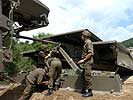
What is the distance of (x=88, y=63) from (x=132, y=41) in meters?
8.23

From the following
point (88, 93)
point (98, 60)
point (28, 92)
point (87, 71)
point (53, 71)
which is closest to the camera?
point (88, 93)

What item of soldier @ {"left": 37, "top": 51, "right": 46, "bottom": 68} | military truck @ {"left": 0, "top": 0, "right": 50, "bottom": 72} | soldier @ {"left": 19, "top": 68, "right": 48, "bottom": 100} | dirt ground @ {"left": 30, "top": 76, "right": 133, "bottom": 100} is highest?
military truck @ {"left": 0, "top": 0, "right": 50, "bottom": 72}

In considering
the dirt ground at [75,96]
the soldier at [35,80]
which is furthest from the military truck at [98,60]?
the soldier at [35,80]

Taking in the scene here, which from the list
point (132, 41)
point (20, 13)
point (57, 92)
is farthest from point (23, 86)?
point (132, 41)

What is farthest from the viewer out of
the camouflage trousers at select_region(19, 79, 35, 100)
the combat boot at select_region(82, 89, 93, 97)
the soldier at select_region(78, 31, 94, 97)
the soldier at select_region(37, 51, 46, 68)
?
the soldier at select_region(37, 51, 46, 68)

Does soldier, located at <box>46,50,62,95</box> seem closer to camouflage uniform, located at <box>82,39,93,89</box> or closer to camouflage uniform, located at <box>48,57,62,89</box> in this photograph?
camouflage uniform, located at <box>48,57,62,89</box>

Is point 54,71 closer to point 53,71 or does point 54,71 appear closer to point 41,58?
point 53,71

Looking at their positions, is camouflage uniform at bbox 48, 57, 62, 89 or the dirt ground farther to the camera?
camouflage uniform at bbox 48, 57, 62, 89

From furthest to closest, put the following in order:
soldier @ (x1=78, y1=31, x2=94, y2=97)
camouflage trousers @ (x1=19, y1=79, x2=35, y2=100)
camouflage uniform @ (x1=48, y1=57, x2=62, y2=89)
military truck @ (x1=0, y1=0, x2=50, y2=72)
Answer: camouflage uniform @ (x1=48, y1=57, x2=62, y2=89) < camouflage trousers @ (x1=19, y1=79, x2=35, y2=100) < soldier @ (x1=78, y1=31, x2=94, y2=97) < military truck @ (x1=0, y1=0, x2=50, y2=72)

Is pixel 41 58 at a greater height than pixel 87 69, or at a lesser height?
greater

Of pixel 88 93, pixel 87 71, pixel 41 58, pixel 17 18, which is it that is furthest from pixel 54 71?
pixel 17 18

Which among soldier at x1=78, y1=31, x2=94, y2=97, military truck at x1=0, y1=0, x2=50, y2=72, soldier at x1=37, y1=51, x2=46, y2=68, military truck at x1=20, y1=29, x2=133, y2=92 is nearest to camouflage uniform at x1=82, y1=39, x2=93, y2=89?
soldier at x1=78, y1=31, x2=94, y2=97

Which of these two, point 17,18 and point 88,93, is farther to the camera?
point 17,18

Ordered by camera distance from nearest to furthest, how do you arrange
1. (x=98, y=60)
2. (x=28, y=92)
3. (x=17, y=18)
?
(x=28, y=92) < (x=17, y=18) < (x=98, y=60)
